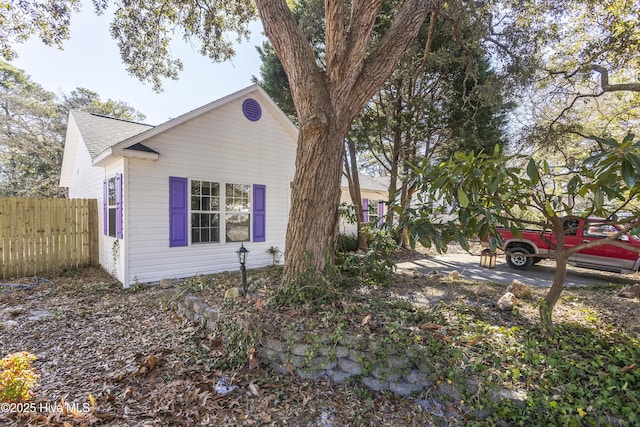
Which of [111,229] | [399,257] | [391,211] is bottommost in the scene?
[399,257]

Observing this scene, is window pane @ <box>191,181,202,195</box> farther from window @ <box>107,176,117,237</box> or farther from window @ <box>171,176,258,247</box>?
window @ <box>107,176,117,237</box>

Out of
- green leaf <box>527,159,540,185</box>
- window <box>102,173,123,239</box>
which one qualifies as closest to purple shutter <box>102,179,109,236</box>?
window <box>102,173,123,239</box>

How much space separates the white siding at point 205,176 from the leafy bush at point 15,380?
3842 mm

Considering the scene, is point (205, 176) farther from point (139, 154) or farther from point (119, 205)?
point (119, 205)

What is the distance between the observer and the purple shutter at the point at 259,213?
24.2 ft

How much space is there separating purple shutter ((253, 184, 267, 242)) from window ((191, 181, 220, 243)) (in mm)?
929

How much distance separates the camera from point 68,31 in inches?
238

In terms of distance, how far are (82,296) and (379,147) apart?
9684 mm

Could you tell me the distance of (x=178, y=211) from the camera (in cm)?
625

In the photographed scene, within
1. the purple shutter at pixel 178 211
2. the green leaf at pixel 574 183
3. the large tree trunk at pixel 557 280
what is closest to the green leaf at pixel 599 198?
the green leaf at pixel 574 183

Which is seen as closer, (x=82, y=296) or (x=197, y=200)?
(x=82, y=296)

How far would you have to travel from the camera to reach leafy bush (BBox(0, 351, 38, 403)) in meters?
2.13

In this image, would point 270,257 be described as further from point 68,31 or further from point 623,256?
point 623,256

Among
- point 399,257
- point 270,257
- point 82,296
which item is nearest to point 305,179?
point 270,257
